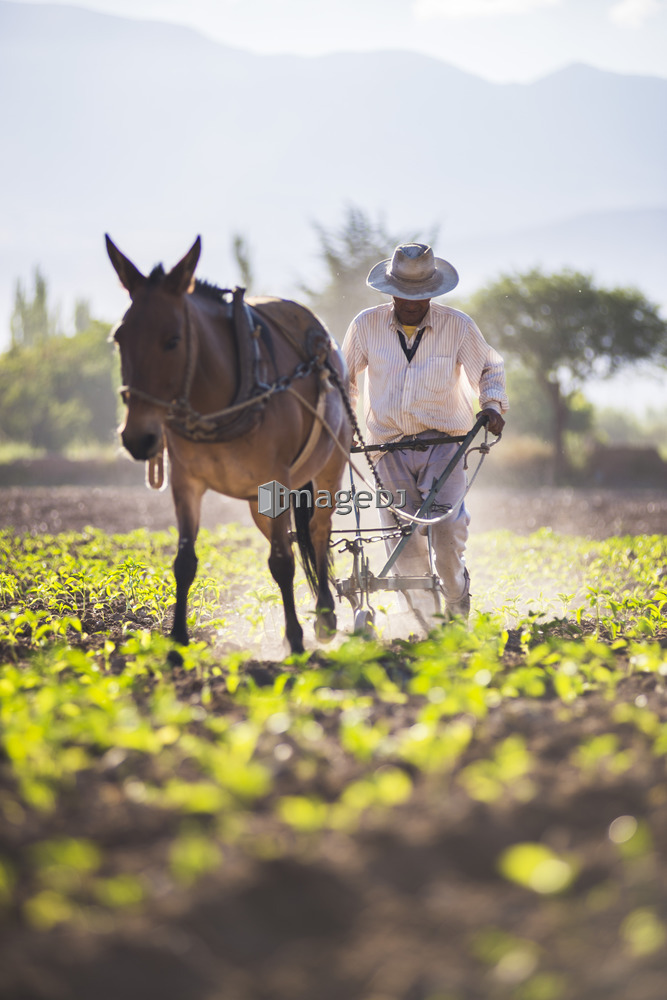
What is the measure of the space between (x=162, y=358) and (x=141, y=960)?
2452mm

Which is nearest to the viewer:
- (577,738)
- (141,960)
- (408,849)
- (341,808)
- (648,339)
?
(141,960)

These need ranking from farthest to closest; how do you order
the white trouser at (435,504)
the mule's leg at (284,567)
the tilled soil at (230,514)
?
the tilled soil at (230,514) < the white trouser at (435,504) < the mule's leg at (284,567)

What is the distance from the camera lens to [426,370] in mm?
5438

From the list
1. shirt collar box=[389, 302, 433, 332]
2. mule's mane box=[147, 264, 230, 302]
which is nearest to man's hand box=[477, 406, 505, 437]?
shirt collar box=[389, 302, 433, 332]

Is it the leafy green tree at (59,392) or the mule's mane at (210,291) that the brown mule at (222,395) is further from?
the leafy green tree at (59,392)

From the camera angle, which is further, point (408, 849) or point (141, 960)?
point (408, 849)

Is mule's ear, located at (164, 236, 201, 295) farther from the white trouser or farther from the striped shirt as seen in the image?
the white trouser

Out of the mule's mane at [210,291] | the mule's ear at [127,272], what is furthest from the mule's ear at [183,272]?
the mule's mane at [210,291]

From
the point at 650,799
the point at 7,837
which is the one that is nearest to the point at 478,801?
the point at 650,799

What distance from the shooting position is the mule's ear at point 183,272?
3704mm

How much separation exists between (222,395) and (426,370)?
1868 mm

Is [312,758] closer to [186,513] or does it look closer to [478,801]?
[478,801]

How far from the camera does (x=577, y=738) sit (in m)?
2.73

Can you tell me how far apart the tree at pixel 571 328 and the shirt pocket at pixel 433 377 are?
29.8m
